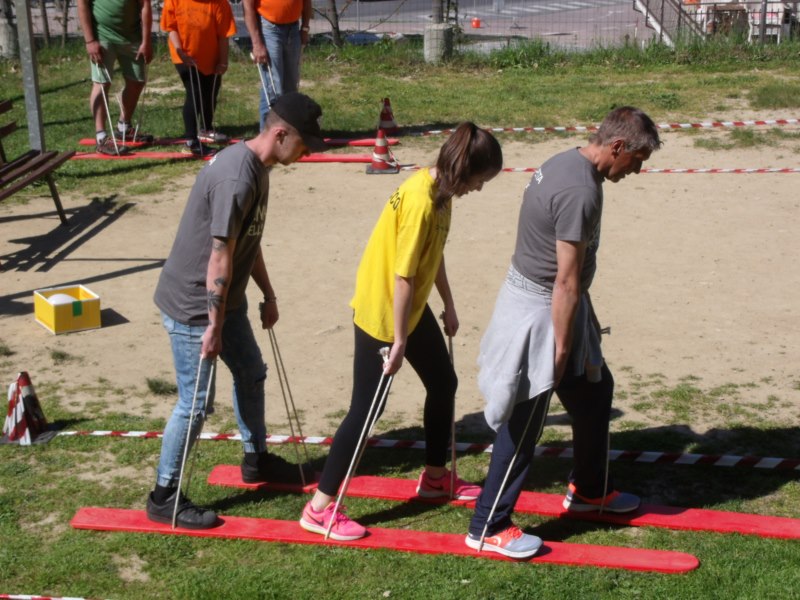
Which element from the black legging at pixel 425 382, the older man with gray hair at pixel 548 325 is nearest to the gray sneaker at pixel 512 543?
the older man with gray hair at pixel 548 325

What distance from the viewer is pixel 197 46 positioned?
11.5m

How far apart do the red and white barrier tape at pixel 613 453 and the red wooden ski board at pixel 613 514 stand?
1.24ft

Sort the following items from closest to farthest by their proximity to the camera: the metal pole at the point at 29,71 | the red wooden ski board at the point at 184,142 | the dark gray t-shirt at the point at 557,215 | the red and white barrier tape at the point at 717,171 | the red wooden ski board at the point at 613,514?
the dark gray t-shirt at the point at 557,215 < the red wooden ski board at the point at 613,514 < the metal pole at the point at 29,71 < the red and white barrier tape at the point at 717,171 < the red wooden ski board at the point at 184,142

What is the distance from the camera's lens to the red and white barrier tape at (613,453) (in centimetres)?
544

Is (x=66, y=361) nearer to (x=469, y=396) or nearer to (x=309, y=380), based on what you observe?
(x=309, y=380)

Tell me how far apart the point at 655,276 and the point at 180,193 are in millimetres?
4753

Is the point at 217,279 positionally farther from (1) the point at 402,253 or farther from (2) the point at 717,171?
(2) the point at 717,171

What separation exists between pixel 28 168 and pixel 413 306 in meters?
6.17

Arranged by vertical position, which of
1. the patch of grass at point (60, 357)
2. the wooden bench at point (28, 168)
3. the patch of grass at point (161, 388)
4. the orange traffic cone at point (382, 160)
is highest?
the wooden bench at point (28, 168)

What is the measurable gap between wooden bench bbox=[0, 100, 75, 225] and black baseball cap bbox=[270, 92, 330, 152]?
5.36 metres

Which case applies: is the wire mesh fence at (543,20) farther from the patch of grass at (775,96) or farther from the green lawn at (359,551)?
the green lawn at (359,551)

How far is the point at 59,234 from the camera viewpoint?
959 centimetres

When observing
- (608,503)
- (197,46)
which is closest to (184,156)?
(197,46)

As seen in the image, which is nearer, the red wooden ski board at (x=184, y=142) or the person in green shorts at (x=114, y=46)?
the person in green shorts at (x=114, y=46)
